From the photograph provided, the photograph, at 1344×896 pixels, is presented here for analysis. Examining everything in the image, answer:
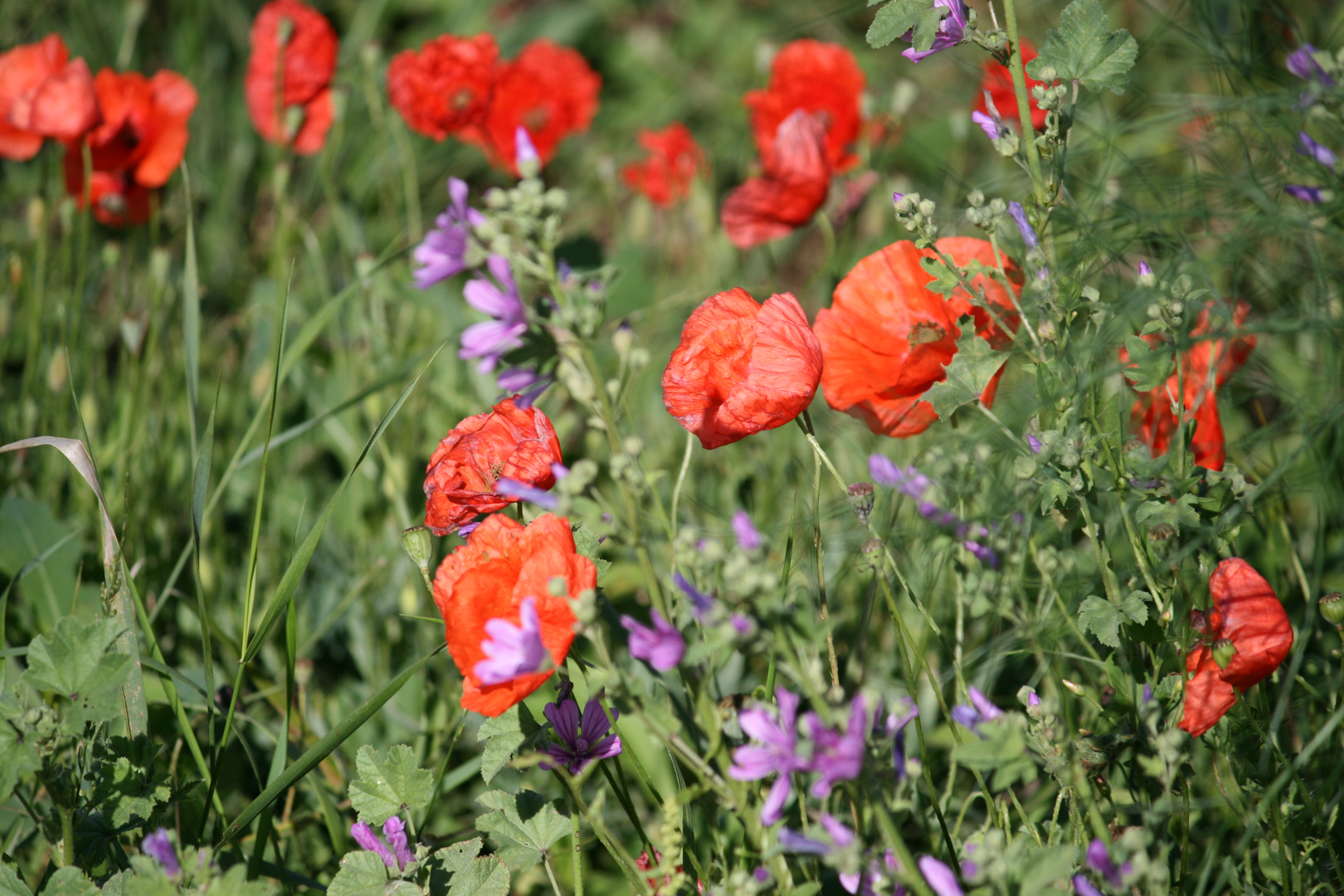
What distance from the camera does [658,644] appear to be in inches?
26.1

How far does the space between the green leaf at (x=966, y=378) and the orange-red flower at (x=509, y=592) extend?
0.32m

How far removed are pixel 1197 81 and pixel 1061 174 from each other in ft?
7.68

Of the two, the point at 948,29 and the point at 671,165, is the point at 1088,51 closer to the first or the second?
the point at 948,29

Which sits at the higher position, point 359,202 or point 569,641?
point 569,641

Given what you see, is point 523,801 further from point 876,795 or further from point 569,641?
point 876,795

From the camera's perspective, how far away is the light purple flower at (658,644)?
0.65 metres

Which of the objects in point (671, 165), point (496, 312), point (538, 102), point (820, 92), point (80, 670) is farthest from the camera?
point (671, 165)

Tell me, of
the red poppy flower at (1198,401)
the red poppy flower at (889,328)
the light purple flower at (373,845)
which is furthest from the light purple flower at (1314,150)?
the light purple flower at (373,845)

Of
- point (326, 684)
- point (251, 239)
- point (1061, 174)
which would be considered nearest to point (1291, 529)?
point (1061, 174)

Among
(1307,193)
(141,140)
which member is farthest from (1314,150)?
(141,140)

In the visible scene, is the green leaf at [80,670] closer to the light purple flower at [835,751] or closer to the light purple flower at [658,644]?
the light purple flower at [658,644]

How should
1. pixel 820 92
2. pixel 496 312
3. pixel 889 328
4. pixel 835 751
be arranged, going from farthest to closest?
pixel 820 92
pixel 889 328
pixel 496 312
pixel 835 751

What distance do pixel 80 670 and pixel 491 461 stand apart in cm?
38

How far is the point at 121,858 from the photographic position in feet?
3.23
